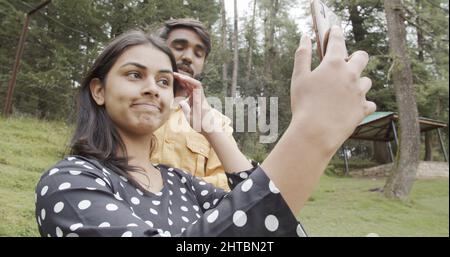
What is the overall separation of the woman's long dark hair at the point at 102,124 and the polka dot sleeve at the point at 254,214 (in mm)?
356

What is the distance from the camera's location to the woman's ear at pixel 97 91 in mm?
701

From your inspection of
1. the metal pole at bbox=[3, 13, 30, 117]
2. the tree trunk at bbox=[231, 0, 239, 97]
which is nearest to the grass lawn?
the metal pole at bbox=[3, 13, 30, 117]

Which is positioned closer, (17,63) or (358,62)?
(358,62)

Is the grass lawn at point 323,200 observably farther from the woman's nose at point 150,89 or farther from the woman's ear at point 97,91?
the woman's nose at point 150,89

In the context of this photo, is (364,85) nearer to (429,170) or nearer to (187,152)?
(187,152)

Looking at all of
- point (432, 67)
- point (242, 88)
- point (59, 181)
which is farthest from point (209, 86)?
point (432, 67)

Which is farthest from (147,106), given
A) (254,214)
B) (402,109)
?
(402,109)

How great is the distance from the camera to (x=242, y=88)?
86 cm

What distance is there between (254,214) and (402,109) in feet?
3.68

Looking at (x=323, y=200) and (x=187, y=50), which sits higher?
(x=187, y=50)

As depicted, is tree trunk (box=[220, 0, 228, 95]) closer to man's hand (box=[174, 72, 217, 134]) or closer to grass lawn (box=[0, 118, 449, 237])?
man's hand (box=[174, 72, 217, 134])

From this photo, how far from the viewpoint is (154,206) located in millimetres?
660

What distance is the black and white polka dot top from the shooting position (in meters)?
0.34

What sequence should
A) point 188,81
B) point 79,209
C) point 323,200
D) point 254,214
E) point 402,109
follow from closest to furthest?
point 254,214
point 79,209
point 188,81
point 323,200
point 402,109
